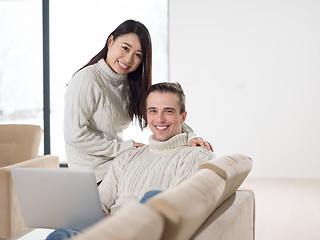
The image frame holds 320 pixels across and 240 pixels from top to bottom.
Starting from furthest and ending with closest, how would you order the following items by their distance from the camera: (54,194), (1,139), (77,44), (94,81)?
(77,44)
(1,139)
(94,81)
(54,194)

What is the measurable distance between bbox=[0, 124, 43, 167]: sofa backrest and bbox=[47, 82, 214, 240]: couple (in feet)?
5.14

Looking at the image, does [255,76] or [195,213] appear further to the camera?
[255,76]

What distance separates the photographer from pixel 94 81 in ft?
7.57

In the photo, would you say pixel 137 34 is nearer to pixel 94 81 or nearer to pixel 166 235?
pixel 94 81

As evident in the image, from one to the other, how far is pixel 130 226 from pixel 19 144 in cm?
293

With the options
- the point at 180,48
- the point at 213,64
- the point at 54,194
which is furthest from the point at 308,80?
the point at 54,194

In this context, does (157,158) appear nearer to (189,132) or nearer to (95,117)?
(189,132)

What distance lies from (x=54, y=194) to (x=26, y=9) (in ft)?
16.9

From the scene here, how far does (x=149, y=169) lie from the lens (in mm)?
2076

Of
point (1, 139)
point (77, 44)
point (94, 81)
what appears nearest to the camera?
point (94, 81)

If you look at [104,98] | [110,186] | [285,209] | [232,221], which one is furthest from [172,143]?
[285,209]

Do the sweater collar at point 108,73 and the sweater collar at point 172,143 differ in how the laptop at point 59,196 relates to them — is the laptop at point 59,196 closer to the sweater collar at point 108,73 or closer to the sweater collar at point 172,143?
the sweater collar at point 172,143

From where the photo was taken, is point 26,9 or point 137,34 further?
point 26,9

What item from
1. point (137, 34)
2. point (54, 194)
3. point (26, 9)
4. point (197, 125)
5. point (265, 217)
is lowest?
point (265, 217)
